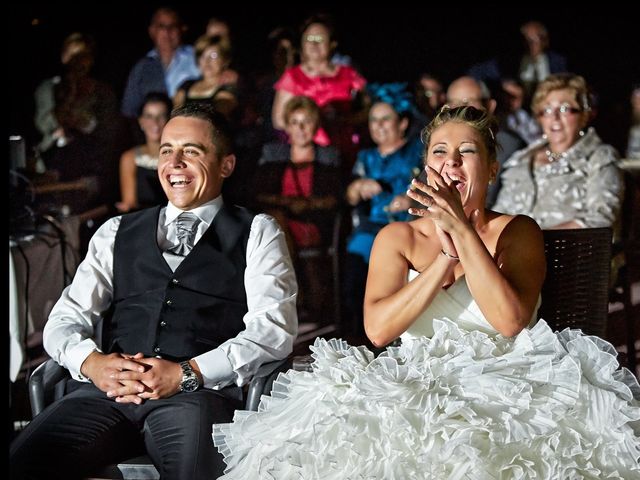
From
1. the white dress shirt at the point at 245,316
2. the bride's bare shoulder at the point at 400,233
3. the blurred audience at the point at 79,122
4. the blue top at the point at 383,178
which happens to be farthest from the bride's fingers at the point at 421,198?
the blurred audience at the point at 79,122

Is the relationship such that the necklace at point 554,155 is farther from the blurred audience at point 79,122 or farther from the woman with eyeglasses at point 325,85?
the blurred audience at point 79,122

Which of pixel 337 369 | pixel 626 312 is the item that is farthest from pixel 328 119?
pixel 337 369

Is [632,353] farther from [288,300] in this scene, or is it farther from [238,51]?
[238,51]

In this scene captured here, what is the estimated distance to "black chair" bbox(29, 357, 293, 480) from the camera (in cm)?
248

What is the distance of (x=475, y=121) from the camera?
8.61 ft

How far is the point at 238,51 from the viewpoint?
246 inches

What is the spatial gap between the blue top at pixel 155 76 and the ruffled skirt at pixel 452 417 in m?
4.08

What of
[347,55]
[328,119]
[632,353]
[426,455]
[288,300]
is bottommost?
[632,353]

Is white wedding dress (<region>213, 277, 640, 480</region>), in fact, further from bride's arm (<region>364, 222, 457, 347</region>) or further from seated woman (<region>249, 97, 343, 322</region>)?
seated woman (<region>249, 97, 343, 322</region>)

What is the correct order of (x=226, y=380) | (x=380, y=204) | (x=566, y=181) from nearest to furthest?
(x=226, y=380) → (x=566, y=181) → (x=380, y=204)

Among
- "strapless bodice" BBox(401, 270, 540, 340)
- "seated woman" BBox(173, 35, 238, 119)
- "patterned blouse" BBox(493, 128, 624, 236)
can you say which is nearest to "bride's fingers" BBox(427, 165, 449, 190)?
"strapless bodice" BBox(401, 270, 540, 340)

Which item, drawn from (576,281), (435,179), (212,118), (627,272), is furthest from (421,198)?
(627,272)

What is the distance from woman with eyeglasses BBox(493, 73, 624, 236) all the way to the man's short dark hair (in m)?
2.12

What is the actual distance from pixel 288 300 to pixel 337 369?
1.54 ft
